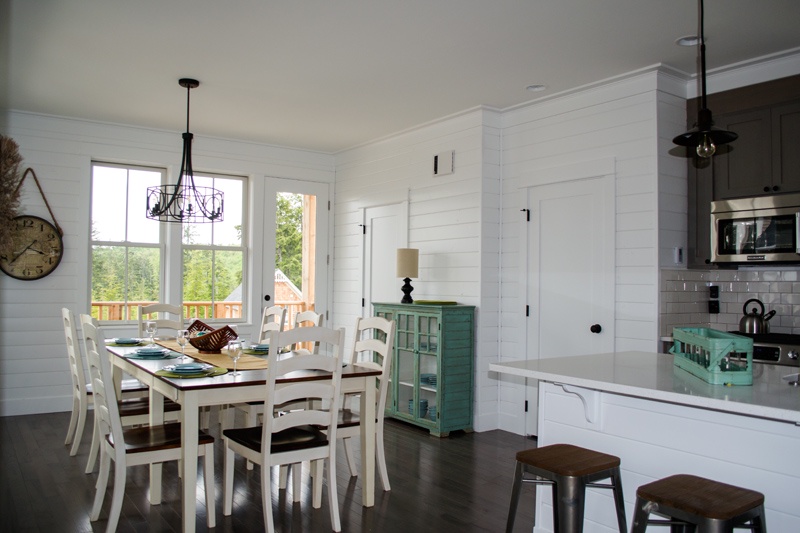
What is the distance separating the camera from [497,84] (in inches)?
187

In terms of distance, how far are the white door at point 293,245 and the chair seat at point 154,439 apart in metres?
3.48

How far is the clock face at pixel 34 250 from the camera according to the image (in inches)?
221

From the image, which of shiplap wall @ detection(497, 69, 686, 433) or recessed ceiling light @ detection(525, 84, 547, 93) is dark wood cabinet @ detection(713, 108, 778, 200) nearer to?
shiplap wall @ detection(497, 69, 686, 433)

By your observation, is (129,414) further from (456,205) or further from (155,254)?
(456,205)

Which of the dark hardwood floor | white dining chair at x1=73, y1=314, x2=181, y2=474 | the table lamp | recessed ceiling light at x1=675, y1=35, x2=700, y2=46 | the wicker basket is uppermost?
recessed ceiling light at x1=675, y1=35, x2=700, y2=46

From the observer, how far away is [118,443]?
2.99m

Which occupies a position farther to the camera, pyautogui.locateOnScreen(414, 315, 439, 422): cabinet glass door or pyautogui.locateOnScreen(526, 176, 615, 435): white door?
pyautogui.locateOnScreen(414, 315, 439, 422): cabinet glass door

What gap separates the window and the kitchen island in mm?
4598

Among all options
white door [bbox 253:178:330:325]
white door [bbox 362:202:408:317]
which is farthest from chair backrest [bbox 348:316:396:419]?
white door [bbox 253:178:330:325]

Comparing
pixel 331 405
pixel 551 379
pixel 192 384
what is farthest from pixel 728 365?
pixel 192 384

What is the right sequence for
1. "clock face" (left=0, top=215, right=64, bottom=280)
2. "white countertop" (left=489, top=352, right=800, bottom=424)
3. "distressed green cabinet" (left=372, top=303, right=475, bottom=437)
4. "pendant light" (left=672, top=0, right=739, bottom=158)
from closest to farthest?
1. "white countertop" (left=489, top=352, right=800, bottom=424)
2. "pendant light" (left=672, top=0, right=739, bottom=158)
3. "distressed green cabinet" (left=372, top=303, right=475, bottom=437)
4. "clock face" (left=0, top=215, right=64, bottom=280)

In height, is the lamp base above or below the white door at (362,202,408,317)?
below

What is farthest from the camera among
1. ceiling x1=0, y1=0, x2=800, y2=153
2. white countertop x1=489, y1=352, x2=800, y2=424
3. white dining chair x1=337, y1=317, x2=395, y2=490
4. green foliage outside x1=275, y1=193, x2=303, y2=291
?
green foliage outside x1=275, y1=193, x2=303, y2=291

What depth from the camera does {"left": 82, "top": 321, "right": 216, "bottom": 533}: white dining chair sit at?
118 inches
